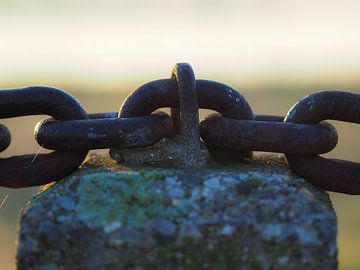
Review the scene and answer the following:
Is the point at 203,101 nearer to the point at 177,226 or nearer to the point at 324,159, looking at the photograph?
the point at 324,159

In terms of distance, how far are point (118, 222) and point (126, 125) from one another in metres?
0.45

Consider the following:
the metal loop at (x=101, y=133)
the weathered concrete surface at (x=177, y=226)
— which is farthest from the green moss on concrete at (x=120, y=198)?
the metal loop at (x=101, y=133)

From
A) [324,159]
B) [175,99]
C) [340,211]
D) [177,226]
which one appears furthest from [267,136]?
[340,211]

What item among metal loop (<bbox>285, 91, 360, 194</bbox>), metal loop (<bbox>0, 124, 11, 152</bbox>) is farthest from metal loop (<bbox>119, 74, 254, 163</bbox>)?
metal loop (<bbox>0, 124, 11, 152</bbox>)

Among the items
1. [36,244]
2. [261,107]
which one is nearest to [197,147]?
[36,244]

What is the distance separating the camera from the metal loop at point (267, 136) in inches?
99.4

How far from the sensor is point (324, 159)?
262 cm

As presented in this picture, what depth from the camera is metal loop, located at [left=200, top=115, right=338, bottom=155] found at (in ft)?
8.29

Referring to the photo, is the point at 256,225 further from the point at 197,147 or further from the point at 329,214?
the point at 197,147

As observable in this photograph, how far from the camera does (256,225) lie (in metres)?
2.14

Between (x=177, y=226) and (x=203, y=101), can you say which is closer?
(x=177, y=226)

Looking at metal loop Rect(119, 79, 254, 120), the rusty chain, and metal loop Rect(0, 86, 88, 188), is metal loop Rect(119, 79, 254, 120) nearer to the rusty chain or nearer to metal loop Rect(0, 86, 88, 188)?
the rusty chain

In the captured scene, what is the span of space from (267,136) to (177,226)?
0.57m

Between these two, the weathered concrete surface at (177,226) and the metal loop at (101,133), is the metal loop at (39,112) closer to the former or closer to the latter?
the metal loop at (101,133)
